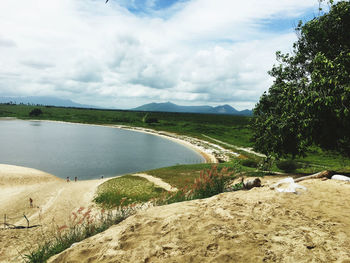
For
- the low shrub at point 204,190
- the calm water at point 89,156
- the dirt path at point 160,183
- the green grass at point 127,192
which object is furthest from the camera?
the calm water at point 89,156

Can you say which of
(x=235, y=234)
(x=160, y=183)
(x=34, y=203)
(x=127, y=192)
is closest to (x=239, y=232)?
(x=235, y=234)

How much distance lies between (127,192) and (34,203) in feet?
35.8

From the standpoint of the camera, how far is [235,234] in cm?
616

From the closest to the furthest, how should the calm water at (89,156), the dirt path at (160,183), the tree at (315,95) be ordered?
the tree at (315,95) → the dirt path at (160,183) → the calm water at (89,156)

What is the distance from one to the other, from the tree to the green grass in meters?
12.4

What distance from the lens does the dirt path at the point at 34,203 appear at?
15.5 m

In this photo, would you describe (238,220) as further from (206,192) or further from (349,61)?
(349,61)

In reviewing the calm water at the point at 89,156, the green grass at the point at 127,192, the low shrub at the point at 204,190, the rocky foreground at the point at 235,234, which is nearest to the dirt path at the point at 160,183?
the green grass at the point at 127,192

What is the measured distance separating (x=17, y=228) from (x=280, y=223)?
2021 cm

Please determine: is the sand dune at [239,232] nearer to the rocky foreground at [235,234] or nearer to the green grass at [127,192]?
the rocky foreground at [235,234]

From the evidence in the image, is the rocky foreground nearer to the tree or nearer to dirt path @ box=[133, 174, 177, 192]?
the tree

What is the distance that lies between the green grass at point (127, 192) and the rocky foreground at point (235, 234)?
15.1m

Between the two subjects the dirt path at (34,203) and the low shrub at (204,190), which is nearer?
the low shrub at (204,190)

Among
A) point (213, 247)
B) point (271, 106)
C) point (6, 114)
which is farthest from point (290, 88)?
point (6, 114)
